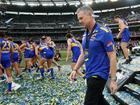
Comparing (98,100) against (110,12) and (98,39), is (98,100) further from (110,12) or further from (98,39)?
(110,12)

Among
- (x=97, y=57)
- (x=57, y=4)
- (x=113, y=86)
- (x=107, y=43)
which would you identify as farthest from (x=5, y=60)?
(x=57, y=4)

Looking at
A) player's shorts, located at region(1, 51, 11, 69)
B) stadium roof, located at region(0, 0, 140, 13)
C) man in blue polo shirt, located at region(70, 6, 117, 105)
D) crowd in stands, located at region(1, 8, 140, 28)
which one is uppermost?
stadium roof, located at region(0, 0, 140, 13)

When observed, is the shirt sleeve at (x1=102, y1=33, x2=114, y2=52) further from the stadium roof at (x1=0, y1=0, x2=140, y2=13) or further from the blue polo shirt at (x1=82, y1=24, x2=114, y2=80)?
the stadium roof at (x1=0, y1=0, x2=140, y2=13)

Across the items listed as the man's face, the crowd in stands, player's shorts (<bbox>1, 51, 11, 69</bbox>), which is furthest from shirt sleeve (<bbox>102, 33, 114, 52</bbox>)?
the crowd in stands

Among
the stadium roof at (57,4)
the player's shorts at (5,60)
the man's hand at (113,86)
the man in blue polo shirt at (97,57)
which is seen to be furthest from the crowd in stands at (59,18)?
the man's hand at (113,86)

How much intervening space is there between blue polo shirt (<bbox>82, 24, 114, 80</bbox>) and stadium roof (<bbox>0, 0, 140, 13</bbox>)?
198 ft

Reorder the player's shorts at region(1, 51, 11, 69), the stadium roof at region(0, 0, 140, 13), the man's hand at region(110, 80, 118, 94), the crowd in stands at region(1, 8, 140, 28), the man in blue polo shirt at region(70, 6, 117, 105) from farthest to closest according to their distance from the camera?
the crowd in stands at region(1, 8, 140, 28), the stadium roof at region(0, 0, 140, 13), the player's shorts at region(1, 51, 11, 69), the man in blue polo shirt at region(70, 6, 117, 105), the man's hand at region(110, 80, 118, 94)

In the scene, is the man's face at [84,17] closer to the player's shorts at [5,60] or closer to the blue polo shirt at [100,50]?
the blue polo shirt at [100,50]

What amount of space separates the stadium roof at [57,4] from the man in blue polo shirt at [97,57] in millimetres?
60321

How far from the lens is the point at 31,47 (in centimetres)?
2120

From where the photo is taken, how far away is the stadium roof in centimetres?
6550

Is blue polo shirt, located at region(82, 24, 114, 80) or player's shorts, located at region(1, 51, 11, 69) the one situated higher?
blue polo shirt, located at region(82, 24, 114, 80)

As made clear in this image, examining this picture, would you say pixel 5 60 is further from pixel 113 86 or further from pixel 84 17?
pixel 113 86

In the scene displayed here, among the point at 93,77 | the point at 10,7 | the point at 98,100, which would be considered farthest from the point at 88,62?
the point at 10,7
